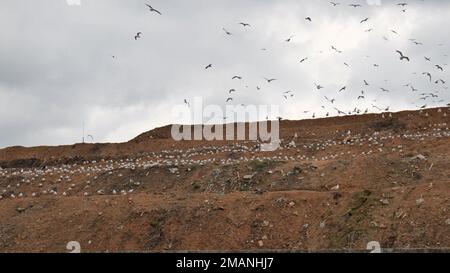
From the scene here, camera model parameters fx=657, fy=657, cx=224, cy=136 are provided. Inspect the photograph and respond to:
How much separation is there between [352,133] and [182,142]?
1237cm

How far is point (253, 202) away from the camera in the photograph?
25109mm

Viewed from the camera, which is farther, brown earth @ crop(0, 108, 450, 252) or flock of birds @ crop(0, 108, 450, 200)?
flock of birds @ crop(0, 108, 450, 200)

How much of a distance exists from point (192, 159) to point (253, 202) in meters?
16.4

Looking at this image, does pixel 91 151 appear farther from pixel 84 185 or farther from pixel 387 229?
pixel 387 229

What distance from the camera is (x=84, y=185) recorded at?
35625mm

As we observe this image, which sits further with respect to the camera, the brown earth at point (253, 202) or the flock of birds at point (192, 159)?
the flock of birds at point (192, 159)

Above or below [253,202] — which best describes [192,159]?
above

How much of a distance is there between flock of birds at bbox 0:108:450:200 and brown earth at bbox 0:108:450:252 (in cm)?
12

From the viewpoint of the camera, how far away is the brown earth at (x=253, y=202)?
71.6ft

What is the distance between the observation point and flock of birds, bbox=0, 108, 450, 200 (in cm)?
3475

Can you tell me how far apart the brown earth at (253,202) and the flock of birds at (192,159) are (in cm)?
12

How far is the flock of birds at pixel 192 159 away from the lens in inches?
1368

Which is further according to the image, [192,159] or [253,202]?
[192,159]
